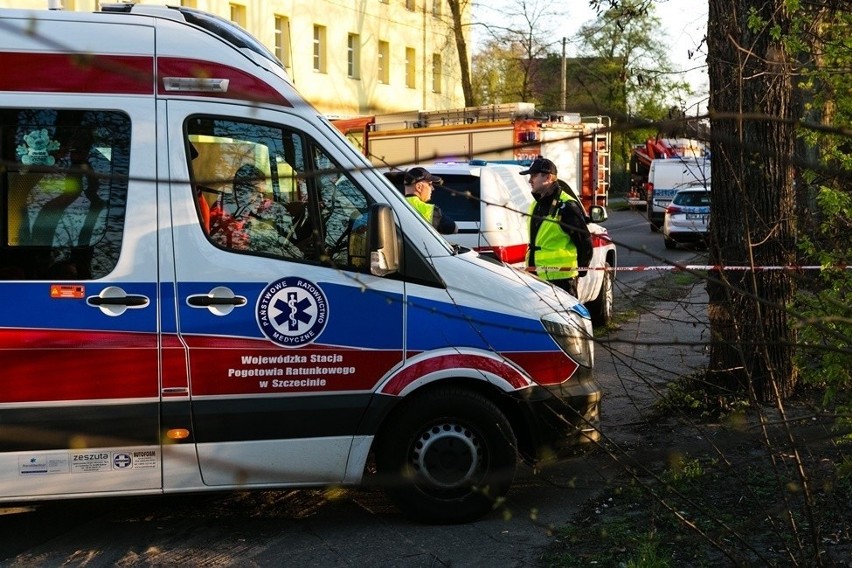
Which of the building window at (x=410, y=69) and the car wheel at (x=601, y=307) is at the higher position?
the building window at (x=410, y=69)

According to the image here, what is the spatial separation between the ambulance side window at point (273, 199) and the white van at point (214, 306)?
11 mm

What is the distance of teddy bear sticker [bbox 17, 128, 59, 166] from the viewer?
4.95 meters

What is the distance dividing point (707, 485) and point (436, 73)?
43815 mm

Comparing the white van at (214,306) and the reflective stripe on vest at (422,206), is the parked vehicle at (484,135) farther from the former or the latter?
the white van at (214,306)

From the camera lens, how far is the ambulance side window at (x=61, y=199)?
16.1 ft

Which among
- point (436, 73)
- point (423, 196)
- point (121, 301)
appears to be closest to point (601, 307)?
point (423, 196)

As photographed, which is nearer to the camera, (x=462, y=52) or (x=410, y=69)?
(x=462, y=52)

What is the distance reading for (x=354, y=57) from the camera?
42031 millimetres

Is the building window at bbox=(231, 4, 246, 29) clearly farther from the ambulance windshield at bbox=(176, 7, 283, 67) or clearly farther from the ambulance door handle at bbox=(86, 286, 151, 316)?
the ambulance door handle at bbox=(86, 286, 151, 316)

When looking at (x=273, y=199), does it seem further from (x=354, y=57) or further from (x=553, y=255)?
(x=354, y=57)

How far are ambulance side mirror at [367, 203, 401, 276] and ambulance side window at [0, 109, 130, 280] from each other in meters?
1.17

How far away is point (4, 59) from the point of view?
4.87 m

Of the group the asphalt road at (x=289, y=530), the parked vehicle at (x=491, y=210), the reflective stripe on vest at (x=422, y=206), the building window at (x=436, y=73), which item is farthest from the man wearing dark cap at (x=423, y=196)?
the building window at (x=436, y=73)

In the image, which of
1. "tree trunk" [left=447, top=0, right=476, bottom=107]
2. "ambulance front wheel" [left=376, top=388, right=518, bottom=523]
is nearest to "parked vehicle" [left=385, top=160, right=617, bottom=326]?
"ambulance front wheel" [left=376, top=388, right=518, bottom=523]
